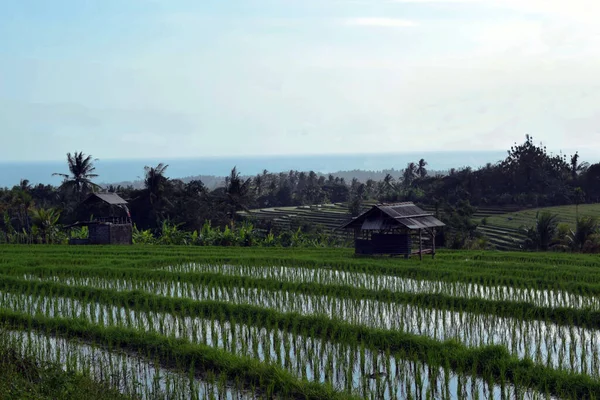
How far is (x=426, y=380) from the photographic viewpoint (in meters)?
9.22

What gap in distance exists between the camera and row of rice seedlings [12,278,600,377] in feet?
34.2

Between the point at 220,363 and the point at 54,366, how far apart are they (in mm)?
2297

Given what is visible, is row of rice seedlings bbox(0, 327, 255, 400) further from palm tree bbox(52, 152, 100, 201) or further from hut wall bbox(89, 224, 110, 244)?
palm tree bbox(52, 152, 100, 201)

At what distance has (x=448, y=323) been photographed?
12.7 metres

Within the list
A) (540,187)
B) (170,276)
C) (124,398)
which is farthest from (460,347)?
(540,187)

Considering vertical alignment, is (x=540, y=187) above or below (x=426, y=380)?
above

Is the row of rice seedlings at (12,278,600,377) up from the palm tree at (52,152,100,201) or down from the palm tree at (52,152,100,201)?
down

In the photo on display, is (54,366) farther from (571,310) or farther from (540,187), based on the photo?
(540,187)

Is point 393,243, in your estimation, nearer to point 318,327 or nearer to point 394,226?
point 394,226

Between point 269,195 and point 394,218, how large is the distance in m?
44.6

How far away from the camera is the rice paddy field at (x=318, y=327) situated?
8930 mm

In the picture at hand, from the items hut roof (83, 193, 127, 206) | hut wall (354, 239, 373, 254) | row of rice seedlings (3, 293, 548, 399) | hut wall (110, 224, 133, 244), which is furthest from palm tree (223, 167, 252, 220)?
row of rice seedlings (3, 293, 548, 399)

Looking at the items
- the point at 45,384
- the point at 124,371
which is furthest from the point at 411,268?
the point at 45,384

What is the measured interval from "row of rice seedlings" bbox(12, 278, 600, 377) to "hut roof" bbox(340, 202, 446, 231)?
6657mm
